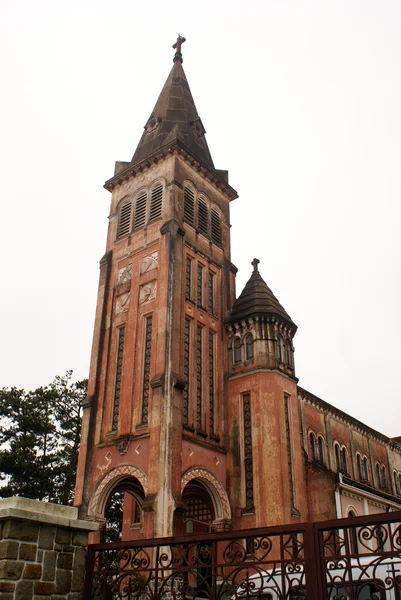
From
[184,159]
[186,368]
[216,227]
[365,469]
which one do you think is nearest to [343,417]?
[365,469]

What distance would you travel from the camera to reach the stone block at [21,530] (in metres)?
7.57

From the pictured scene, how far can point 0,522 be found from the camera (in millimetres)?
7660

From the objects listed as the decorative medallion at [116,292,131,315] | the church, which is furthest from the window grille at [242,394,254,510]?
the decorative medallion at [116,292,131,315]

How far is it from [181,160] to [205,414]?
1292 cm

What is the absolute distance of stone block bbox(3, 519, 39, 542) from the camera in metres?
7.57

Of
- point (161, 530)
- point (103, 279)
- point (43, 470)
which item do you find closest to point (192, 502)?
point (161, 530)

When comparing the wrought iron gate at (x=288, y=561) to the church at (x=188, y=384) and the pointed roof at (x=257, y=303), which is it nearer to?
the church at (x=188, y=384)

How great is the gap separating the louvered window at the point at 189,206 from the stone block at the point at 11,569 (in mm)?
22345

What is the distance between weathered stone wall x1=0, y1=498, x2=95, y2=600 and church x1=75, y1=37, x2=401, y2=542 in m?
12.6

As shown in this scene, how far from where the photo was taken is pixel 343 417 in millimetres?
35750

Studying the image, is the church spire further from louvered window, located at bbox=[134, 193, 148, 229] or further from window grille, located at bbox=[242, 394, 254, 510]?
window grille, located at bbox=[242, 394, 254, 510]

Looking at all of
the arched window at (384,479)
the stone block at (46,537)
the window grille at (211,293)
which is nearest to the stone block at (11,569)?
the stone block at (46,537)

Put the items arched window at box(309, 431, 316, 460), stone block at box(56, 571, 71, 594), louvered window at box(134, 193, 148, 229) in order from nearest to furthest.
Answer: stone block at box(56, 571, 71, 594) < louvered window at box(134, 193, 148, 229) < arched window at box(309, 431, 316, 460)

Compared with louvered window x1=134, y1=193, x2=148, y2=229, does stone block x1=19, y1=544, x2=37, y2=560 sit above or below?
→ below
